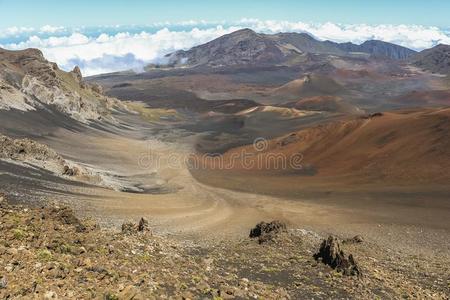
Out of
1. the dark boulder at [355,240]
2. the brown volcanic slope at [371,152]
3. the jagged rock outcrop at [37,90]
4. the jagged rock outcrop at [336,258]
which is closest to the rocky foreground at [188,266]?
the jagged rock outcrop at [336,258]

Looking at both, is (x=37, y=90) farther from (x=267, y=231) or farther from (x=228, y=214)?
(x=267, y=231)

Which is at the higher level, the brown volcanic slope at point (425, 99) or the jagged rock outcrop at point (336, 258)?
the brown volcanic slope at point (425, 99)

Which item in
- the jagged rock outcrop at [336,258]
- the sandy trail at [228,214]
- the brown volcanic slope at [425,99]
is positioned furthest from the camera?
the brown volcanic slope at [425,99]

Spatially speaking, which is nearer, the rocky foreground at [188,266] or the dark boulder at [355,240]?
the rocky foreground at [188,266]

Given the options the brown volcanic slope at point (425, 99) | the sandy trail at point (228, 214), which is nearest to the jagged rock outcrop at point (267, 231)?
the sandy trail at point (228, 214)

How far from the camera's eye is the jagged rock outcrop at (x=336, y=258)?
2254cm

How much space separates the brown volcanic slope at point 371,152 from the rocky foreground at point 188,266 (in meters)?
20.8

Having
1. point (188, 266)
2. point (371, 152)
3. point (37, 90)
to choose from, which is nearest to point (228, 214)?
point (188, 266)

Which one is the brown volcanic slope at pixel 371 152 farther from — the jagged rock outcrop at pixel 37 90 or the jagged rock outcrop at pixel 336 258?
the jagged rock outcrop at pixel 37 90

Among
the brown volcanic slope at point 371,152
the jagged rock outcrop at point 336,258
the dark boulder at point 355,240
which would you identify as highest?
the brown volcanic slope at point 371,152

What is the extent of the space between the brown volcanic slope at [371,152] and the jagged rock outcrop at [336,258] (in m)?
24.7

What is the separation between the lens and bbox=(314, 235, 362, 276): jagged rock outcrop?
22.5 meters

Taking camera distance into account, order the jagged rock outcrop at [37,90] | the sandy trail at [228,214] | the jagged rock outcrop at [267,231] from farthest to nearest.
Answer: the jagged rock outcrop at [37,90] < the sandy trail at [228,214] < the jagged rock outcrop at [267,231]

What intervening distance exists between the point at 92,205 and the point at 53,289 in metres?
22.5
